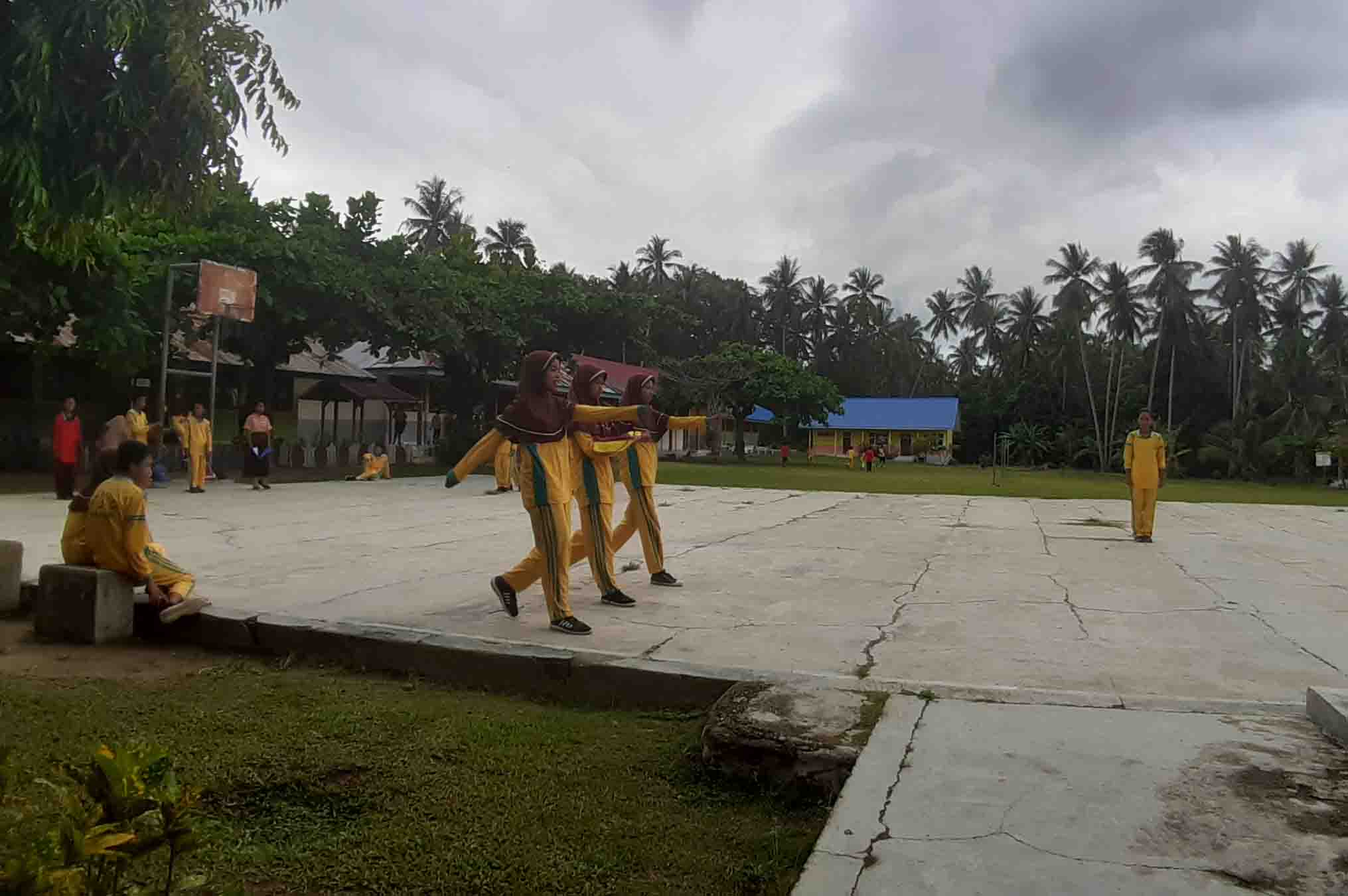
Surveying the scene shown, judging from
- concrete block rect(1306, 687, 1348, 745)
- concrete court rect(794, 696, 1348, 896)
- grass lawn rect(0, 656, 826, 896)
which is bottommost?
grass lawn rect(0, 656, 826, 896)

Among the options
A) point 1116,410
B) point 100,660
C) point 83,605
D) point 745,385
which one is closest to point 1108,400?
point 1116,410

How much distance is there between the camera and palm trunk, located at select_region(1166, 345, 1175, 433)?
51625 millimetres

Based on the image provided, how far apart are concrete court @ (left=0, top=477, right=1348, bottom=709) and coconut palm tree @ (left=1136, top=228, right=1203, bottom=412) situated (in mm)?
40651

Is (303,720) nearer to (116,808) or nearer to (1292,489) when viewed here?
(116,808)

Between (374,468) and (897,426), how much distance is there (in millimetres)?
38996

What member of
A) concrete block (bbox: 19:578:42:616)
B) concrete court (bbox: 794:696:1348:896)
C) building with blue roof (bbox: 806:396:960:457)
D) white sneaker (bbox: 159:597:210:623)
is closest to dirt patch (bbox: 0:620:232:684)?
white sneaker (bbox: 159:597:210:623)

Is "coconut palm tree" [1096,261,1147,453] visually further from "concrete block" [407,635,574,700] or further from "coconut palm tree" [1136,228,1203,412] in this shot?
"concrete block" [407,635,574,700]

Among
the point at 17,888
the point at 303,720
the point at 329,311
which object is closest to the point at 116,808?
the point at 17,888

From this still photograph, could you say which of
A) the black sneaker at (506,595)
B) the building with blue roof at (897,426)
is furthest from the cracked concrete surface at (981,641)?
the building with blue roof at (897,426)

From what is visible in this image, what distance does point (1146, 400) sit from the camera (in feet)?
175

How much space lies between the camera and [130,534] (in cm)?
552

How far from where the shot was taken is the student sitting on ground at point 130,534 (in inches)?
218

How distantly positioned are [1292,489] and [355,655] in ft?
123

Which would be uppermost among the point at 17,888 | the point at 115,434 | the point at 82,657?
the point at 115,434
